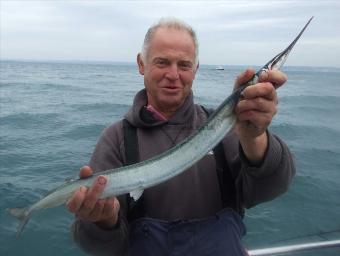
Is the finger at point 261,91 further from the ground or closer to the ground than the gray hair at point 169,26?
closer to the ground

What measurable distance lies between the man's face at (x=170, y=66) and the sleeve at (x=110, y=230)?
1.67 feet

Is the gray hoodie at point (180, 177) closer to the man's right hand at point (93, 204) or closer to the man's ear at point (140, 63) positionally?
the man's right hand at point (93, 204)

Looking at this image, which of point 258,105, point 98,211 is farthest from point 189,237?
point 258,105

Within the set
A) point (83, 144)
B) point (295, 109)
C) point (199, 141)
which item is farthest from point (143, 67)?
point (295, 109)

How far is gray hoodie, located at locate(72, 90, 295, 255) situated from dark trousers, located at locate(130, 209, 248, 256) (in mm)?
120

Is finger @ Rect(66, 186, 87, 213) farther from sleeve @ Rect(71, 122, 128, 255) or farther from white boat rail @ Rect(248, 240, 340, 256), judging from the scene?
white boat rail @ Rect(248, 240, 340, 256)

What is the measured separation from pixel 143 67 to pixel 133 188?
1269 mm

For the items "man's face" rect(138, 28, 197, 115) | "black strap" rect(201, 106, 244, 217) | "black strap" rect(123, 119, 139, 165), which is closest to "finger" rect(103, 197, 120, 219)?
"black strap" rect(123, 119, 139, 165)

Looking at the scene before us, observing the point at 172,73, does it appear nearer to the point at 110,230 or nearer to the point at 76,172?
the point at 110,230

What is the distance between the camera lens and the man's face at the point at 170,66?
3191mm

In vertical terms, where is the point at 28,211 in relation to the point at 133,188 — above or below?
below

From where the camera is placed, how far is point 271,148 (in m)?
2.79

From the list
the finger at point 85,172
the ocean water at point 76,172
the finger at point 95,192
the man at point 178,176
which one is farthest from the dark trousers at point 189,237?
the ocean water at point 76,172

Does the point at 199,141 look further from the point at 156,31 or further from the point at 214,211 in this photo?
the point at 156,31
